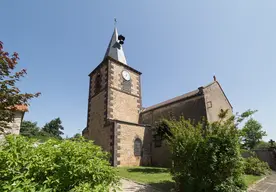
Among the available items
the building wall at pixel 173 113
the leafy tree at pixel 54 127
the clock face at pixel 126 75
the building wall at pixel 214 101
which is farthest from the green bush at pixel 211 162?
the leafy tree at pixel 54 127

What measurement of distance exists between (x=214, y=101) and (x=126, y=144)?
8.89m

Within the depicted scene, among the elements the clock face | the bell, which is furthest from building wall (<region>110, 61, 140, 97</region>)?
the bell

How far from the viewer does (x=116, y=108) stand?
1653cm

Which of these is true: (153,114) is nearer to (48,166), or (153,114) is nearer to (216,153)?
(216,153)

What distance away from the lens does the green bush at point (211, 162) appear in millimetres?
6133

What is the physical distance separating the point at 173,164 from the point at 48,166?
574cm

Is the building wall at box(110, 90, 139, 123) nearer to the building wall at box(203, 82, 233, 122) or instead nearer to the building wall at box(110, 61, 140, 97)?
the building wall at box(110, 61, 140, 97)

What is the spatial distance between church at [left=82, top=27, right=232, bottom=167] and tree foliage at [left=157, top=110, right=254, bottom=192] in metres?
6.99

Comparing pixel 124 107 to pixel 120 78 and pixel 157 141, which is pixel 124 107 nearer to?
pixel 120 78

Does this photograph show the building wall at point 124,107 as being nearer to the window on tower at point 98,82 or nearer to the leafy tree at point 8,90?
the window on tower at point 98,82

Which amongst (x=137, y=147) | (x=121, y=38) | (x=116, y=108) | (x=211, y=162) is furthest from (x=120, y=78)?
(x=211, y=162)

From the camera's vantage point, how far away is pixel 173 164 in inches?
283

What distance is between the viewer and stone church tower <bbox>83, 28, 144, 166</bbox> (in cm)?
1382

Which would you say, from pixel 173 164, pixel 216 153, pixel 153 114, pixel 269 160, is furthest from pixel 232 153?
pixel 269 160
